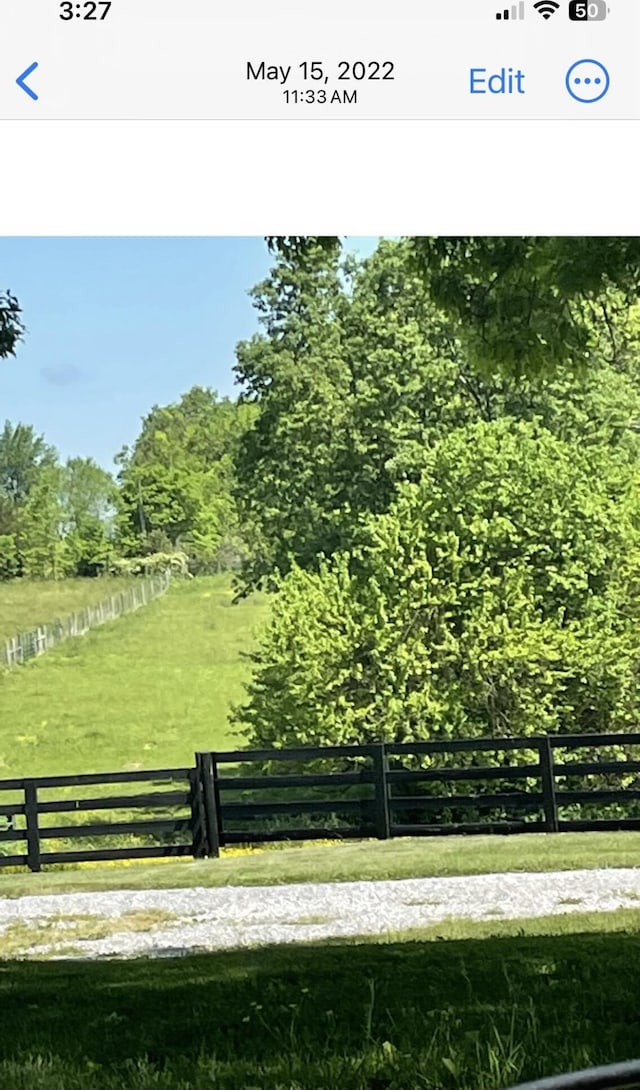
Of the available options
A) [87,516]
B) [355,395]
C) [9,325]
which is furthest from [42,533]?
[355,395]

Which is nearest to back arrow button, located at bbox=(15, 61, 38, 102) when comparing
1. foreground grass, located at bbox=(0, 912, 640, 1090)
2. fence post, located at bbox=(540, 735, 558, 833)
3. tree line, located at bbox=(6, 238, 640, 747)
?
tree line, located at bbox=(6, 238, 640, 747)

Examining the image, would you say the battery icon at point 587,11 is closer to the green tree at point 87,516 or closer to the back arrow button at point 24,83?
the back arrow button at point 24,83

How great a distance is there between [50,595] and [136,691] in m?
0.58

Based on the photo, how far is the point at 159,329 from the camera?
4.39m

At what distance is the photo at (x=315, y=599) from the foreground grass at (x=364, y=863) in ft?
0.05

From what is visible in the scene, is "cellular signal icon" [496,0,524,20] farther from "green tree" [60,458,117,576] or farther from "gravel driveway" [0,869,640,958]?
"gravel driveway" [0,869,640,958]

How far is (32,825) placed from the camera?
4.60m

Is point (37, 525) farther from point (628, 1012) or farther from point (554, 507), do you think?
point (628, 1012)

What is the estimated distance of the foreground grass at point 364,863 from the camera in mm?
4098

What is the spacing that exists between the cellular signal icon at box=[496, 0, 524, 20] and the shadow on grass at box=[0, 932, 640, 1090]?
2.22 m

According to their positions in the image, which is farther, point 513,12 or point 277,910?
point 277,910

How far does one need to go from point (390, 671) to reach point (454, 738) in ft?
1.14

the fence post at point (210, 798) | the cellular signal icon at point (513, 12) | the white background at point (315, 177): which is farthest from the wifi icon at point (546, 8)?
the fence post at point (210, 798)

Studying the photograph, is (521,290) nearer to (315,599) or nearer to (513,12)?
(315,599)
